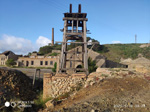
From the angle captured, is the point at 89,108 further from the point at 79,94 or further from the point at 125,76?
the point at 125,76

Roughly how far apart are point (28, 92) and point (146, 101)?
273 inches

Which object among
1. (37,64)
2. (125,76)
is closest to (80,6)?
(125,76)

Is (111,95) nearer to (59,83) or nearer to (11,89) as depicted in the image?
(59,83)

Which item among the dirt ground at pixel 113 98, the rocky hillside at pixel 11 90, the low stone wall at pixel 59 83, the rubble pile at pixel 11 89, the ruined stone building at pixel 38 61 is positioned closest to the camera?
the dirt ground at pixel 113 98

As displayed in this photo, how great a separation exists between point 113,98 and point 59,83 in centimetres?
338

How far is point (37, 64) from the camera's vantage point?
3691 centimetres

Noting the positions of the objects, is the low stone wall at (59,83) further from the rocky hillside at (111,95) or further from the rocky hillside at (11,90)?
the rocky hillside at (11,90)

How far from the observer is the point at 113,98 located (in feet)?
17.6

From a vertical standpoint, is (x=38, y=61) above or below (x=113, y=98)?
above

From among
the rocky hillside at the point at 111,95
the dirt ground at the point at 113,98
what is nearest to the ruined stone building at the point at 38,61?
the rocky hillside at the point at 111,95

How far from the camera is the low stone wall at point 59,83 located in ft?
25.7

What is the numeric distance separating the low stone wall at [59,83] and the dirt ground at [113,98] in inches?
43.0

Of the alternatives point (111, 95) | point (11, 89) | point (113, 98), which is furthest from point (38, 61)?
point (113, 98)

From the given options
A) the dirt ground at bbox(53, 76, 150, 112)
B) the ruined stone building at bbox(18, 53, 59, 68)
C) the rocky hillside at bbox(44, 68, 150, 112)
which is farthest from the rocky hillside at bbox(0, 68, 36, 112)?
the ruined stone building at bbox(18, 53, 59, 68)
